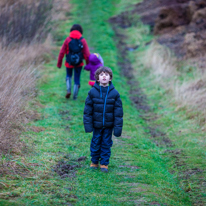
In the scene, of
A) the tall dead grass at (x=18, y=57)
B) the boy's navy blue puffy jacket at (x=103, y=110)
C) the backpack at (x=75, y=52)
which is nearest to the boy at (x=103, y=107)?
the boy's navy blue puffy jacket at (x=103, y=110)

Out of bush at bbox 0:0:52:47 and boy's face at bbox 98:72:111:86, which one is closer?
boy's face at bbox 98:72:111:86

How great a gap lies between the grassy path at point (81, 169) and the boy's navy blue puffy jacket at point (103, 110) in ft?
2.48

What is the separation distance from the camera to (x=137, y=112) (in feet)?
27.5

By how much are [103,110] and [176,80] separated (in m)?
6.07

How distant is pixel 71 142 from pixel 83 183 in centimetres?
166

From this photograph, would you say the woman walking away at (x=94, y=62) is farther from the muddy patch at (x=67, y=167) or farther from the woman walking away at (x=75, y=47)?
the muddy patch at (x=67, y=167)

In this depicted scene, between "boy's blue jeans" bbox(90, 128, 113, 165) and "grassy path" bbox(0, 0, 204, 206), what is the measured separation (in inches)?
9.5

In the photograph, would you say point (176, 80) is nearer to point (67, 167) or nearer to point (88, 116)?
point (88, 116)

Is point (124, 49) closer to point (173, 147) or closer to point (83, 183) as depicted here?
point (173, 147)

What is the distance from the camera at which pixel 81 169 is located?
15.0ft

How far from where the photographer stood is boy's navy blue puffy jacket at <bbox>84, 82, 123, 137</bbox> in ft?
14.4

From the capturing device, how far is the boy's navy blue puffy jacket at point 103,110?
4387 millimetres

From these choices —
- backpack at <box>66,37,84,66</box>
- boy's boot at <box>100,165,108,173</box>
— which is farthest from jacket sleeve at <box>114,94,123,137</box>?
backpack at <box>66,37,84,66</box>

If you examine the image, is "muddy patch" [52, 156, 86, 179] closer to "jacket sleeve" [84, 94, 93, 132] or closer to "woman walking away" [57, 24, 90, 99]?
"jacket sleeve" [84, 94, 93, 132]
